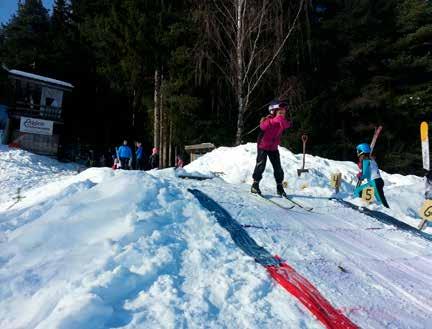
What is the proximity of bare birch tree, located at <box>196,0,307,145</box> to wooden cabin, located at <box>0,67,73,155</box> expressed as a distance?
32.6 ft

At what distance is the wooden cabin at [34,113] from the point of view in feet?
66.8

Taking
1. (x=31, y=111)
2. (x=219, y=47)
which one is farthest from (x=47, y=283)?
(x=31, y=111)

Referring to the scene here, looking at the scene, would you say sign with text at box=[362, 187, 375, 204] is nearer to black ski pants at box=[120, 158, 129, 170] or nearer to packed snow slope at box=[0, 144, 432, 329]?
packed snow slope at box=[0, 144, 432, 329]

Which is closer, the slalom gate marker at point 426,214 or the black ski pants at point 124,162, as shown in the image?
the slalom gate marker at point 426,214

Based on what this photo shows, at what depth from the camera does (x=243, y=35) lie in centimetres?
1612

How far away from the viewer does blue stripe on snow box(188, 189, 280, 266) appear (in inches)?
147

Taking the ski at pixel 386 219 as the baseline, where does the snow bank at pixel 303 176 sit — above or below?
above

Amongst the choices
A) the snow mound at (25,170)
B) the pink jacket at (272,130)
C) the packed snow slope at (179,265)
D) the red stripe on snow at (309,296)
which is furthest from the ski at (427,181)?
the snow mound at (25,170)

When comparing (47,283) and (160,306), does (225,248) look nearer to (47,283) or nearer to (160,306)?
(160,306)

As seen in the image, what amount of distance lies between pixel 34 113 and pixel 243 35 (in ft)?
42.4

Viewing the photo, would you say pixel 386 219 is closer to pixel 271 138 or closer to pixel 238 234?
pixel 271 138

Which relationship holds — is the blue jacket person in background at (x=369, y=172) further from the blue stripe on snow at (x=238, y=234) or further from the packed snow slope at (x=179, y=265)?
the blue stripe on snow at (x=238, y=234)

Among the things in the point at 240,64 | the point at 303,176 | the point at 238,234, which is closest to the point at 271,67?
the point at 240,64

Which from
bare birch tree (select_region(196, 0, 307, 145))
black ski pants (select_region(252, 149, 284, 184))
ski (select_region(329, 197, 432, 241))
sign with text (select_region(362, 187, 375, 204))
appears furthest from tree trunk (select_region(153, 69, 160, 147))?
ski (select_region(329, 197, 432, 241))
